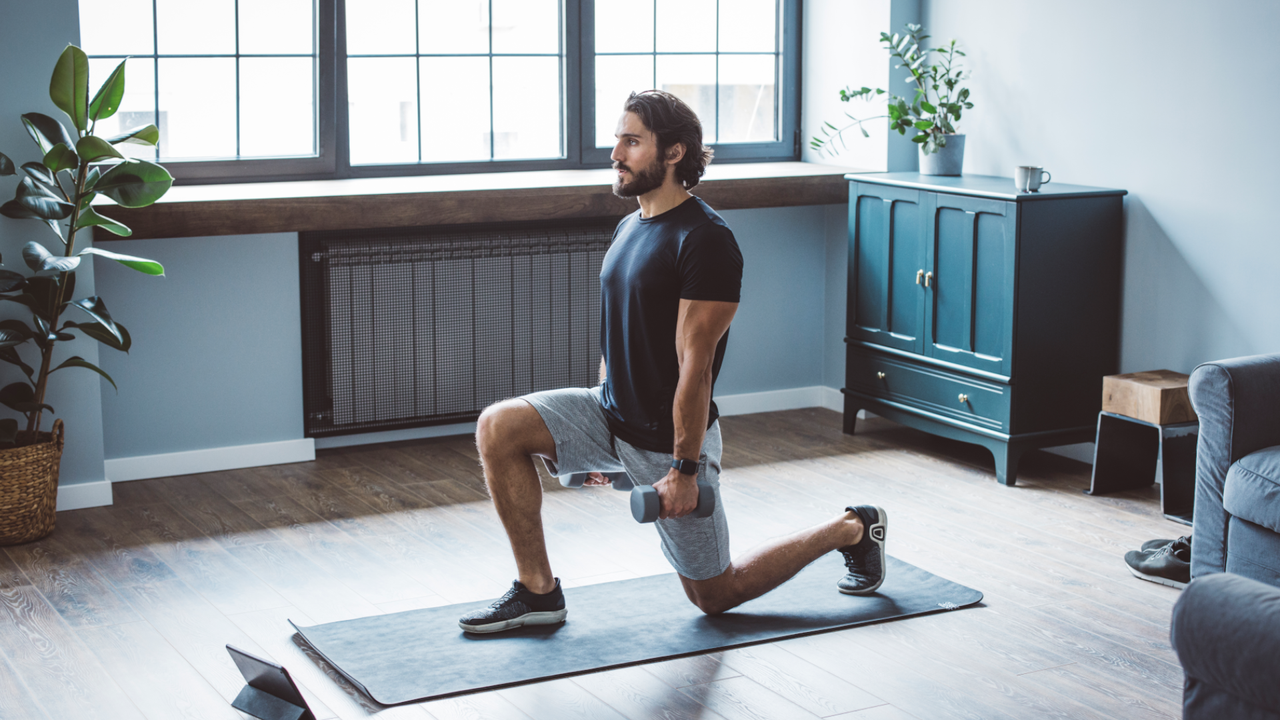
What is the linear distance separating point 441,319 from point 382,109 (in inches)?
32.2

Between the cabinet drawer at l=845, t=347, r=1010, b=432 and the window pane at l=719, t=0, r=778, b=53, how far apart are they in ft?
4.63

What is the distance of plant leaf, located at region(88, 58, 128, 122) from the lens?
396 cm

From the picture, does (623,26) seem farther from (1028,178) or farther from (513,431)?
(513,431)

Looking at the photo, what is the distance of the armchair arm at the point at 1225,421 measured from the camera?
10.8ft

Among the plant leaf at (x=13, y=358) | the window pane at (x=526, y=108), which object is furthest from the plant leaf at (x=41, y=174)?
the window pane at (x=526, y=108)

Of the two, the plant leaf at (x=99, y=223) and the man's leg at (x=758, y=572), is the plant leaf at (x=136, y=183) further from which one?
the man's leg at (x=758, y=572)

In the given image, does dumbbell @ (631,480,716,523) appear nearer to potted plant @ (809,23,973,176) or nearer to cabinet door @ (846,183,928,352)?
cabinet door @ (846,183,928,352)

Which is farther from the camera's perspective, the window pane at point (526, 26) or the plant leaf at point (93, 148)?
the window pane at point (526, 26)

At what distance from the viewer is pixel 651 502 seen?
285 centimetres

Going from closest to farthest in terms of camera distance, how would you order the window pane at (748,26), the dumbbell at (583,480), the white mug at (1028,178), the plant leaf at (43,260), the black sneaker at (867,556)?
1. the dumbbell at (583,480)
2. the black sneaker at (867,556)
3. the plant leaf at (43,260)
4. the white mug at (1028,178)
5. the window pane at (748,26)

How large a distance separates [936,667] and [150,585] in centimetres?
202

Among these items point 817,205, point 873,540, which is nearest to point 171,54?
point 817,205

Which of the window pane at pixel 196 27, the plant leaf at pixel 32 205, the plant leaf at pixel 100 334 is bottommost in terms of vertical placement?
the plant leaf at pixel 100 334

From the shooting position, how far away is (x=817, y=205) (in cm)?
568
